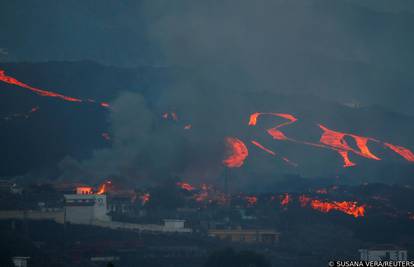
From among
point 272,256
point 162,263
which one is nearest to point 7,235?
point 162,263

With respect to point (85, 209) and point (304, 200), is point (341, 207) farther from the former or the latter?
point (85, 209)

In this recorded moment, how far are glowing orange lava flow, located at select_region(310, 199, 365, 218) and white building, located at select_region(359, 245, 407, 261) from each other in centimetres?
818

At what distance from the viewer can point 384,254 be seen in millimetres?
41844

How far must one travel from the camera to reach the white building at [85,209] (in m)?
45.6

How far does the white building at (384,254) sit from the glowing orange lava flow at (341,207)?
26.8ft

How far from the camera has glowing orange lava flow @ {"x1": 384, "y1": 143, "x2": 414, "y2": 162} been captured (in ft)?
212

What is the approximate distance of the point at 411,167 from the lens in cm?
6194

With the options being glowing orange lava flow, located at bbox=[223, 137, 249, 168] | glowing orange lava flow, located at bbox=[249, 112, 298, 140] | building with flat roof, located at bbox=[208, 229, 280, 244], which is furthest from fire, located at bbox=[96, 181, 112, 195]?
glowing orange lava flow, located at bbox=[249, 112, 298, 140]

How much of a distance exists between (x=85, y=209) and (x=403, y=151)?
2379 cm

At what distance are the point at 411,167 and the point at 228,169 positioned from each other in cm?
965

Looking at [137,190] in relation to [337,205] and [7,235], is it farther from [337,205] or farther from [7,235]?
[7,235]

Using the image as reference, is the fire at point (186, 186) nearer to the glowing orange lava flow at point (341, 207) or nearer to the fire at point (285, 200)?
the fire at point (285, 200)

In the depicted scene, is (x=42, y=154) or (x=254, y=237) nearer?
(x=254, y=237)

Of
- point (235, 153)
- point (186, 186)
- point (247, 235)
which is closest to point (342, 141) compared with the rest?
point (235, 153)
